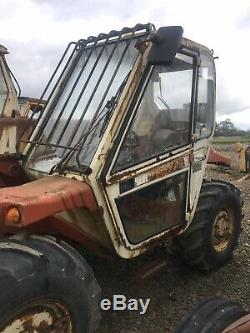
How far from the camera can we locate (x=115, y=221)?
11.7ft

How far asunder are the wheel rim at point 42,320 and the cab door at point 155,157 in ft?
2.85

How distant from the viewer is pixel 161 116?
396 centimetres

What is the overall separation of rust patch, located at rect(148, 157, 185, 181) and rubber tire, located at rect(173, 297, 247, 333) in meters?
1.34

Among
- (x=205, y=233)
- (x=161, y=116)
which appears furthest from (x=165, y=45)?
A: (x=205, y=233)

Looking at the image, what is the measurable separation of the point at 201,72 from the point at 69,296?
7.91 ft

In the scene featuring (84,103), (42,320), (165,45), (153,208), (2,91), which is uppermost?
(165,45)

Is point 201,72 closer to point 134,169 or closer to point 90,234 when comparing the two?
point 134,169

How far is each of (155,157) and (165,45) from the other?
88 cm

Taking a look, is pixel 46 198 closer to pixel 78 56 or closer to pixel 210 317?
pixel 210 317

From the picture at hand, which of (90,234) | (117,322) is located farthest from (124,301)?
(90,234)

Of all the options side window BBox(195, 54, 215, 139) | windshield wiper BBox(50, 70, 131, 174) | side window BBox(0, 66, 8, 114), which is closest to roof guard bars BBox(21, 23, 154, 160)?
windshield wiper BBox(50, 70, 131, 174)

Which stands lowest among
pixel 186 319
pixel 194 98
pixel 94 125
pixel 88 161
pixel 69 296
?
pixel 69 296

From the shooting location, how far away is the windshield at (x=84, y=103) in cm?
367

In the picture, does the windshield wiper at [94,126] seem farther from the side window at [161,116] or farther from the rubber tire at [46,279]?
the rubber tire at [46,279]
